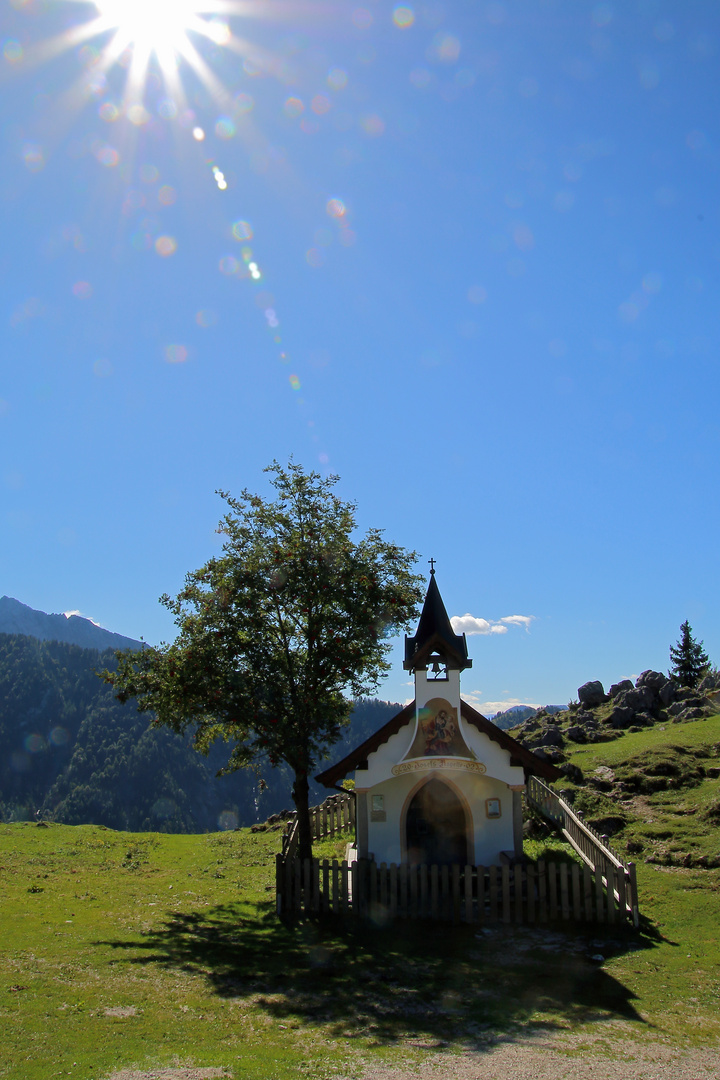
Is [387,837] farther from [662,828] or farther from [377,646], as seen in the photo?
[662,828]

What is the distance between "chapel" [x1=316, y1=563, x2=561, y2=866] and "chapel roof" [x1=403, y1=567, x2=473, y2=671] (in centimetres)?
4

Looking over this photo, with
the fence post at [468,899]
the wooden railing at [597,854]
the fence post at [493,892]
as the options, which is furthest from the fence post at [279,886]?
the wooden railing at [597,854]

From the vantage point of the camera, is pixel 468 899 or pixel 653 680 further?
pixel 653 680

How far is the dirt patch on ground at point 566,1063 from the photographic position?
318 inches

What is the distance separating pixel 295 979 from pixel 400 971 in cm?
203

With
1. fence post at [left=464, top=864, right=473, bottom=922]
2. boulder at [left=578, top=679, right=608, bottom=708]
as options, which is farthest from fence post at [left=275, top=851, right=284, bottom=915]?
boulder at [left=578, top=679, right=608, bottom=708]

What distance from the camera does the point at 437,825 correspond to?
68.7 feet

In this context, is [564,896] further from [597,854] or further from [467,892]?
[467,892]

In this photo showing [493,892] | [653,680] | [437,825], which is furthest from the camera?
[653,680]

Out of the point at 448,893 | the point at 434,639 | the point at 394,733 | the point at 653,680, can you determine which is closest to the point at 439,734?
the point at 394,733

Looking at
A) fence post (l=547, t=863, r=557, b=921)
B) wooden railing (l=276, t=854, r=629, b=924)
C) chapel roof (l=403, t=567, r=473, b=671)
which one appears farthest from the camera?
chapel roof (l=403, t=567, r=473, b=671)

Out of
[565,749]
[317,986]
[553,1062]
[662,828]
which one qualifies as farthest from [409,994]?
[565,749]

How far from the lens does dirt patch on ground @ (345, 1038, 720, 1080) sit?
8.08 metres

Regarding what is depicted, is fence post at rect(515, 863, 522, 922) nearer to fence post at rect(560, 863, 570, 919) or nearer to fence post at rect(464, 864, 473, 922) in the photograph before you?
fence post at rect(560, 863, 570, 919)
